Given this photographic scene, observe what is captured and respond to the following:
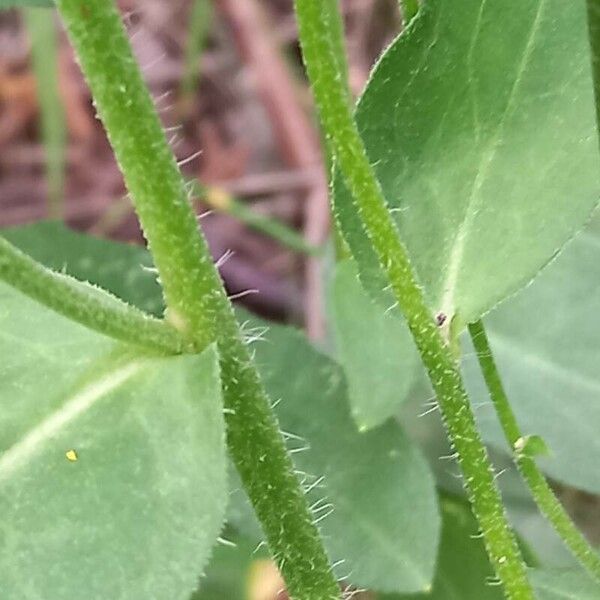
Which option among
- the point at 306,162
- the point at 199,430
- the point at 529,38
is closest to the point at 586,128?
the point at 529,38

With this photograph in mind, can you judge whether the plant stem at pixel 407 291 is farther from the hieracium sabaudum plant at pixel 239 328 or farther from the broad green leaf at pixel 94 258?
the broad green leaf at pixel 94 258

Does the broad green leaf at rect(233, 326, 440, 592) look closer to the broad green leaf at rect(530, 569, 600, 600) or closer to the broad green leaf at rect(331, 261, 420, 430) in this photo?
the broad green leaf at rect(331, 261, 420, 430)

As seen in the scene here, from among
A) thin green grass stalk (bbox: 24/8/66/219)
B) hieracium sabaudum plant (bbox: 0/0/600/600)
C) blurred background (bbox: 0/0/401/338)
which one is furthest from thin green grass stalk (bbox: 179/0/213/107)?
hieracium sabaudum plant (bbox: 0/0/600/600)

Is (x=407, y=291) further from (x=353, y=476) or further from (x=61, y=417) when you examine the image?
(x=353, y=476)

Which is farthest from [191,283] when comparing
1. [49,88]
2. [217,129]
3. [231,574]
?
[217,129]

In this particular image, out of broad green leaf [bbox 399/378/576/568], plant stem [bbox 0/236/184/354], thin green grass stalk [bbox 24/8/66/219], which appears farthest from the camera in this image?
thin green grass stalk [bbox 24/8/66/219]

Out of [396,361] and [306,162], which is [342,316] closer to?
[396,361]
